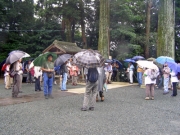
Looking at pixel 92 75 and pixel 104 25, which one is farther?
pixel 104 25

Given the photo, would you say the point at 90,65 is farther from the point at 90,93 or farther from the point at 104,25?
the point at 104,25

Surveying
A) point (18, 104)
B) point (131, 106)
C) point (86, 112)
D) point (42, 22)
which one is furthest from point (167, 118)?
point (42, 22)

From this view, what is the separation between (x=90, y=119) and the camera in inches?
213

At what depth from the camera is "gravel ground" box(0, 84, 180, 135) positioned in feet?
14.6

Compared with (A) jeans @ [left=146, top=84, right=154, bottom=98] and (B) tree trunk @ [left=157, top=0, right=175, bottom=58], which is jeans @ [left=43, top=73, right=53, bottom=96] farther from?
(B) tree trunk @ [left=157, top=0, right=175, bottom=58]

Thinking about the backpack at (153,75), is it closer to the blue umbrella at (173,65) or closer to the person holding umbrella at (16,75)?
the blue umbrella at (173,65)

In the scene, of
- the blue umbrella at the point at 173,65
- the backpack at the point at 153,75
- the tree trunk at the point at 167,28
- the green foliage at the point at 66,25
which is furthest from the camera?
the green foliage at the point at 66,25

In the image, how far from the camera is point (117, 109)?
6.65 meters

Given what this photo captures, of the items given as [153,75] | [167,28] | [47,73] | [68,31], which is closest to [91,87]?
[47,73]

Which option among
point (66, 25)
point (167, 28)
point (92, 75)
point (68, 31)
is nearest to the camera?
point (92, 75)

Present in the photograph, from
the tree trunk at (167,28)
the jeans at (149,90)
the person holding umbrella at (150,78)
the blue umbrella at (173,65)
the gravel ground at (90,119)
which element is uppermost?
the tree trunk at (167,28)

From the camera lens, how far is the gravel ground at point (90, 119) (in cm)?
446

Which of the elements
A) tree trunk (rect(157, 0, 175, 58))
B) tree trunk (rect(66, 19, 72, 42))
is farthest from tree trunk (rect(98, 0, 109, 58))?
tree trunk (rect(66, 19, 72, 42))

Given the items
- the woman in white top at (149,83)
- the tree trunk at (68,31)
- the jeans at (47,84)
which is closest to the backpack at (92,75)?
the jeans at (47,84)
